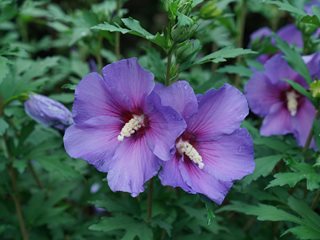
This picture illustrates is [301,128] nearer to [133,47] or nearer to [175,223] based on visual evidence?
[175,223]

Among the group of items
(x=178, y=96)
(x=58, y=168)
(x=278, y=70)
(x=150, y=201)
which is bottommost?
(x=58, y=168)

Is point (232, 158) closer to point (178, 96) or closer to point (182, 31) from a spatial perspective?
point (178, 96)

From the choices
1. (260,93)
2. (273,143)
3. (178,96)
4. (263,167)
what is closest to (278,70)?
(260,93)

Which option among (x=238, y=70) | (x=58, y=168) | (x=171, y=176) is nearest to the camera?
(x=171, y=176)

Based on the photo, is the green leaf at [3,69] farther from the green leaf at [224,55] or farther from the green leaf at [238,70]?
the green leaf at [238,70]

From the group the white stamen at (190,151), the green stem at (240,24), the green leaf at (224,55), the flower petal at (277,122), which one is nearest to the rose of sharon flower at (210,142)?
the white stamen at (190,151)

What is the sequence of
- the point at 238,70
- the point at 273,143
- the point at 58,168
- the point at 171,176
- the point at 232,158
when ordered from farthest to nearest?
1. the point at 238,70
2. the point at 58,168
3. the point at 273,143
4. the point at 232,158
5. the point at 171,176

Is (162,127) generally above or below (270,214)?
above
